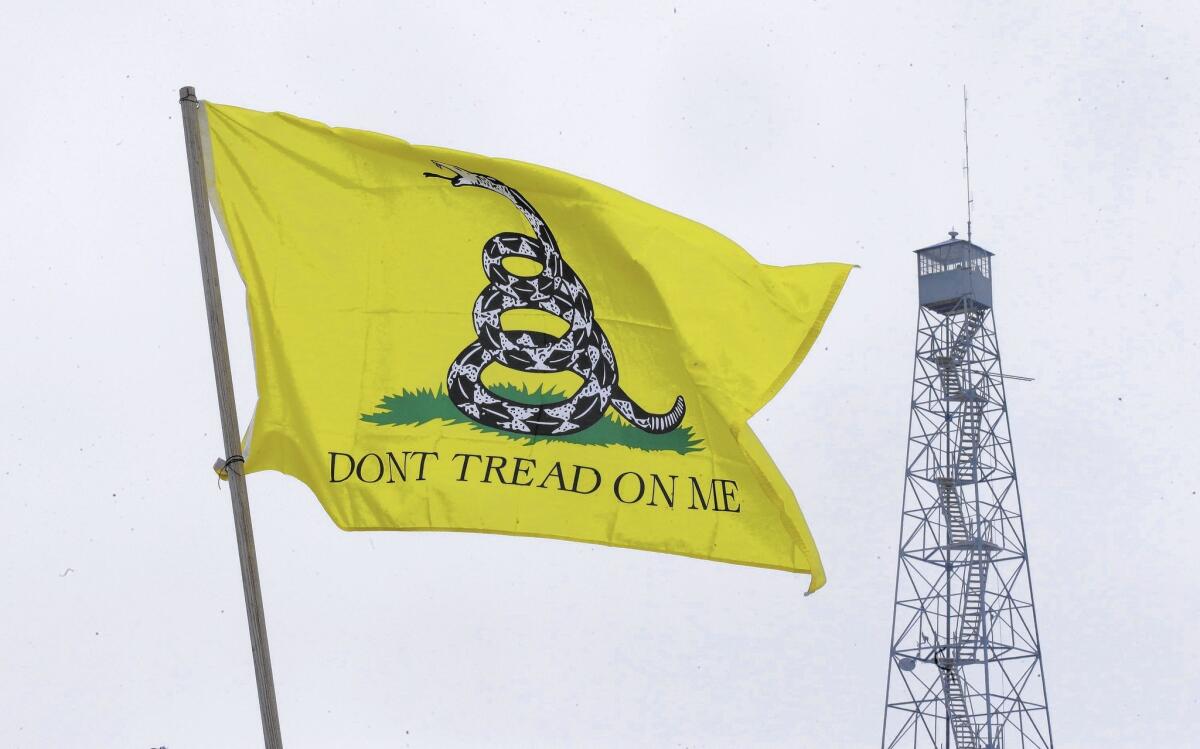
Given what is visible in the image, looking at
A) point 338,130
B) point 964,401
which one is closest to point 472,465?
point 338,130

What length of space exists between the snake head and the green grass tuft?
1.35 metres

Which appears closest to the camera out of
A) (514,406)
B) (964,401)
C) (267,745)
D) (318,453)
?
(267,745)

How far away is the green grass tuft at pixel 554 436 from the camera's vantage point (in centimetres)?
1241

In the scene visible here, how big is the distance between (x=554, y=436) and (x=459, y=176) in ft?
5.91

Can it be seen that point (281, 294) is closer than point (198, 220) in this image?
No

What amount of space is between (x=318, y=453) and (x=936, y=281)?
4074 cm

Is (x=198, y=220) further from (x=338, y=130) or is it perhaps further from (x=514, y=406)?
(x=514, y=406)

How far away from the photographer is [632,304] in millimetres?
13133

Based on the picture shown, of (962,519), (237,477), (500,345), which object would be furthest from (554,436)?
(962,519)

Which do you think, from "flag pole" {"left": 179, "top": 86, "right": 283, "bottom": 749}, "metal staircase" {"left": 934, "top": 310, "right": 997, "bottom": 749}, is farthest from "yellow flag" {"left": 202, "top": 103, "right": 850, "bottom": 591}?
"metal staircase" {"left": 934, "top": 310, "right": 997, "bottom": 749}

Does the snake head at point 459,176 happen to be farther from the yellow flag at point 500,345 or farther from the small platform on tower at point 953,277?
the small platform on tower at point 953,277

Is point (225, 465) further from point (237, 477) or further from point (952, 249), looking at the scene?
point (952, 249)

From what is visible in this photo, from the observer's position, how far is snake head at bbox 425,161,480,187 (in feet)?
42.1

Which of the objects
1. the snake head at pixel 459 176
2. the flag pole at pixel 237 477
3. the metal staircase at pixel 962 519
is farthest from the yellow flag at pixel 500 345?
the metal staircase at pixel 962 519
